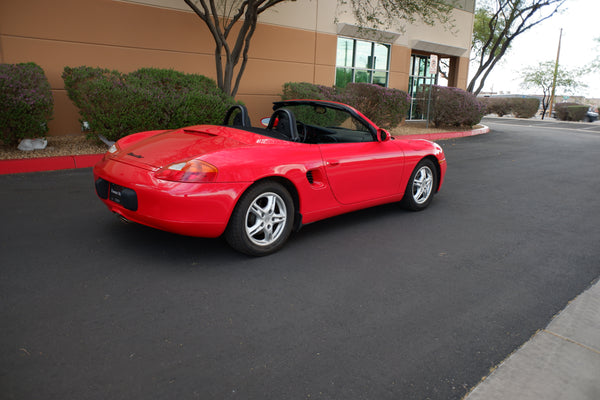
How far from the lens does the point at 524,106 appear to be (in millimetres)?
32469

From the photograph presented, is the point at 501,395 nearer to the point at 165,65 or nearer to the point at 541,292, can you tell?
the point at 541,292

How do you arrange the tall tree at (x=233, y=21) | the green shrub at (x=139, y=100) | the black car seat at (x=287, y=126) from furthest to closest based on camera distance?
the tall tree at (x=233, y=21) → the green shrub at (x=139, y=100) → the black car seat at (x=287, y=126)

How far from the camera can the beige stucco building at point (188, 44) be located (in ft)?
31.5

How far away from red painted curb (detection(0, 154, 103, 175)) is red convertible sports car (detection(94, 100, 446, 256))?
3.57 m

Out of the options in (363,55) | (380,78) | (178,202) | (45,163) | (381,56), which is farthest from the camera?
(380,78)

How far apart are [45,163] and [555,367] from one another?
7458mm

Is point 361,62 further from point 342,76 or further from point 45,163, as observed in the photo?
point 45,163

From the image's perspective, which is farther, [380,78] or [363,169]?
[380,78]

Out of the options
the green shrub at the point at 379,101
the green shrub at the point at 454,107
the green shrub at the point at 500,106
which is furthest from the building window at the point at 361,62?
the green shrub at the point at 500,106

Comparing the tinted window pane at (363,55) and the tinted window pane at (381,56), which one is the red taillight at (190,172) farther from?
the tinted window pane at (381,56)

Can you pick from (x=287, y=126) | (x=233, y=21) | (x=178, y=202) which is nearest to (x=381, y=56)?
(x=233, y=21)

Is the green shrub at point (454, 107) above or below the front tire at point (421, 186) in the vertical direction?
above

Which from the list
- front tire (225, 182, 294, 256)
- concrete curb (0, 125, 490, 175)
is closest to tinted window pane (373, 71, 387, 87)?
concrete curb (0, 125, 490, 175)

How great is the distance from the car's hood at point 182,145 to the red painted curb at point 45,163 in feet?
12.7
